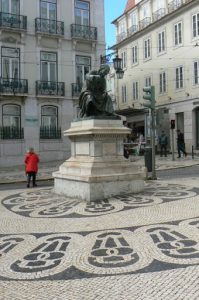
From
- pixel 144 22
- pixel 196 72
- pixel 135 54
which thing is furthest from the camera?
pixel 135 54

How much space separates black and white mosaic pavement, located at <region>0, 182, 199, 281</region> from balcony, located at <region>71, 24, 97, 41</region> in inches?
872

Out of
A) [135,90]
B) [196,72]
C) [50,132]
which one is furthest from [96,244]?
[135,90]

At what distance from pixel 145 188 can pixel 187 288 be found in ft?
24.7

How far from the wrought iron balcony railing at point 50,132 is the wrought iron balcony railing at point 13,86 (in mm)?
2735

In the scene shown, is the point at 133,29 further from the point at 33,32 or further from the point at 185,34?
the point at 33,32

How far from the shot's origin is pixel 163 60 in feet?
124

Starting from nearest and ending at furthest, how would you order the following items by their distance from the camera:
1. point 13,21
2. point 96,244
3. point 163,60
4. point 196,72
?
1. point 96,244
2. point 13,21
3. point 196,72
4. point 163,60

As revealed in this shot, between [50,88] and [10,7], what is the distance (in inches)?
221

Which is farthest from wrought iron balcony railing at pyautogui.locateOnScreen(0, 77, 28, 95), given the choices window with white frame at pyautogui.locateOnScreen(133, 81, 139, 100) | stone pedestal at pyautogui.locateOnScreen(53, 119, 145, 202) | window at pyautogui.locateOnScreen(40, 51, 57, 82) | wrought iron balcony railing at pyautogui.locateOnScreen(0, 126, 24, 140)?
stone pedestal at pyautogui.locateOnScreen(53, 119, 145, 202)

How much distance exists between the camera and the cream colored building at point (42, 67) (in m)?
27.8

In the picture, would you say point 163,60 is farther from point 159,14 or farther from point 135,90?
point 135,90

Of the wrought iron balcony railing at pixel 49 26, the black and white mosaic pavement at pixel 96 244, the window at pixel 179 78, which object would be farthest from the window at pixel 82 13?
the black and white mosaic pavement at pixel 96 244

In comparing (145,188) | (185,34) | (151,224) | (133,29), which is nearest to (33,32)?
(185,34)

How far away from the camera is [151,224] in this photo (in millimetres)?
7609
